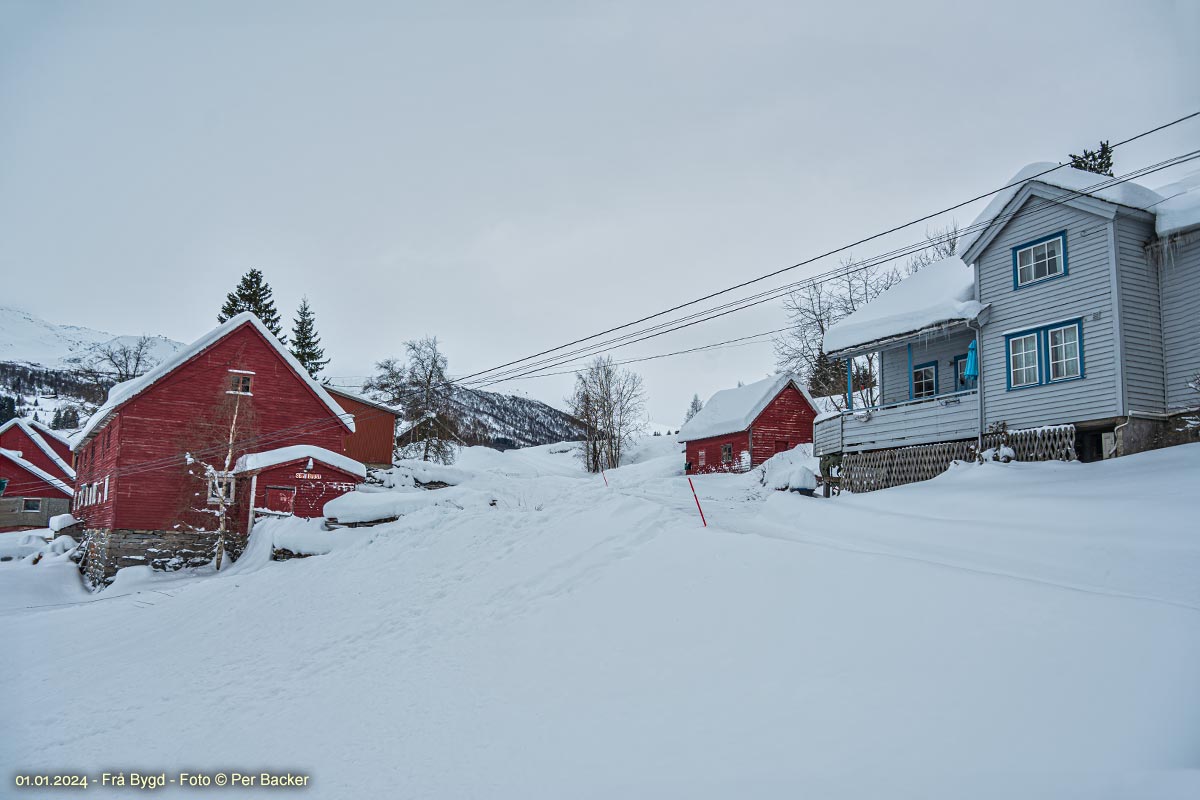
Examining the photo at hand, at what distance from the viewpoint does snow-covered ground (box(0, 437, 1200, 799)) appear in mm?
4320

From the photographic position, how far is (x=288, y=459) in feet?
76.4

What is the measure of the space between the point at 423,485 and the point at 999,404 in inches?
962

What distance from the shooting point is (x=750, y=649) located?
20.2 ft

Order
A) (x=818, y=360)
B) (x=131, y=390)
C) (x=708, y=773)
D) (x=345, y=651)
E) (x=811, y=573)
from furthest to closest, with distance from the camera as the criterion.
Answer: (x=818, y=360) < (x=131, y=390) < (x=345, y=651) < (x=811, y=573) < (x=708, y=773)

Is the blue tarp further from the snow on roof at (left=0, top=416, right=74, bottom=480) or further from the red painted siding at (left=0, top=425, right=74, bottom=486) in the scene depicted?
the snow on roof at (left=0, top=416, right=74, bottom=480)

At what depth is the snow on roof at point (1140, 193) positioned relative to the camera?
14.3 meters

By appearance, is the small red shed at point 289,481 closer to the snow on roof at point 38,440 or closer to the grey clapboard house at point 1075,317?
the grey clapboard house at point 1075,317

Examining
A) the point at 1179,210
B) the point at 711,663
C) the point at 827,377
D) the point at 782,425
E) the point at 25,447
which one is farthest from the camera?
the point at 25,447

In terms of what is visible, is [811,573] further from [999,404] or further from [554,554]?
[999,404]

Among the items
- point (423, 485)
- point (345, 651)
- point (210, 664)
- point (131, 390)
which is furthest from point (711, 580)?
point (423, 485)

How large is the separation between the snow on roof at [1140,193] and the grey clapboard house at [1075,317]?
0.03 m

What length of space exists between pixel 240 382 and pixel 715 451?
78.8 feet

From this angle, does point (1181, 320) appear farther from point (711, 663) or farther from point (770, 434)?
point (770, 434)

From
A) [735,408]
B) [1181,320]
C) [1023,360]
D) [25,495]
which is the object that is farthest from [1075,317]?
[25,495]
